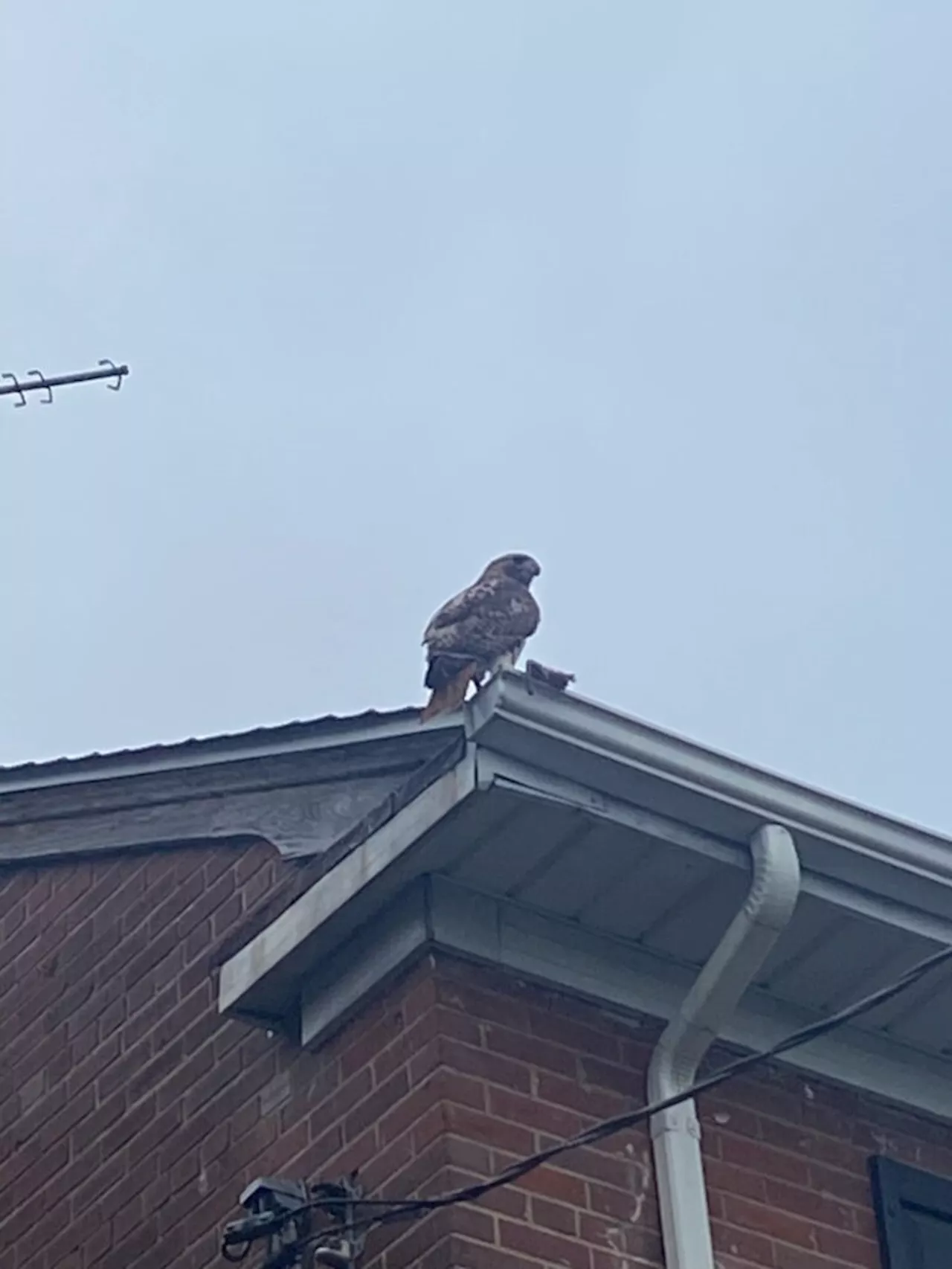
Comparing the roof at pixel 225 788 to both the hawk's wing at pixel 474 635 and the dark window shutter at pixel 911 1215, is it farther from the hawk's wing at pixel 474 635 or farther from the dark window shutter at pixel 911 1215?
the dark window shutter at pixel 911 1215

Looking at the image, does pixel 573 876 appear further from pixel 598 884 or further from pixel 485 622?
pixel 485 622

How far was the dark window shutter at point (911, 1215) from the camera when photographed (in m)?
6.22

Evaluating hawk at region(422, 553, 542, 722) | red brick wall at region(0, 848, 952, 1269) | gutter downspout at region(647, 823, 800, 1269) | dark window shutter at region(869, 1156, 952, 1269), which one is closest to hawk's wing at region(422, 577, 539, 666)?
hawk at region(422, 553, 542, 722)

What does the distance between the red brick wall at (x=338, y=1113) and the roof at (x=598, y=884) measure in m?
0.11

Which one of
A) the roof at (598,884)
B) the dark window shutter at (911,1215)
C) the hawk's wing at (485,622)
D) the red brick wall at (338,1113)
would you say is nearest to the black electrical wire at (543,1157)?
the red brick wall at (338,1113)

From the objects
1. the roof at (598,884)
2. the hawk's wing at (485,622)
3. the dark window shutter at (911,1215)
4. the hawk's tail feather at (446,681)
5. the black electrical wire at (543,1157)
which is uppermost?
the hawk's wing at (485,622)

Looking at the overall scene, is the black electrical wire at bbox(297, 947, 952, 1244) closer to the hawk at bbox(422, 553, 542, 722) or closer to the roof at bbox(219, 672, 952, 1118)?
the roof at bbox(219, 672, 952, 1118)

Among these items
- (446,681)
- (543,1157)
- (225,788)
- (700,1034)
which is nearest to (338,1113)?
(543,1157)

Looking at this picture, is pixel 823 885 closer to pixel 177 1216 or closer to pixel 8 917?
pixel 177 1216

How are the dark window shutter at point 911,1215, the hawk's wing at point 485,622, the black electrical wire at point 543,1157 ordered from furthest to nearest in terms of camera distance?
1. the hawk's wing at point 485,622
2. the dark window shutter at point 911,1215
3. the black electrical wire at point 543,1157

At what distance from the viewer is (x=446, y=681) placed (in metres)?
6.33

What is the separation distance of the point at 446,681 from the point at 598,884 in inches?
26.4

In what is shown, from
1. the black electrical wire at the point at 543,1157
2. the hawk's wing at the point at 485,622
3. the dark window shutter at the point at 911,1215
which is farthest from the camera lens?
the hawk's wing at the point at 485,622

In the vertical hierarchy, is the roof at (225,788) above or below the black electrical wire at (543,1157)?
above
